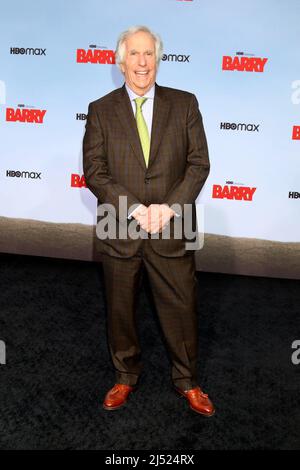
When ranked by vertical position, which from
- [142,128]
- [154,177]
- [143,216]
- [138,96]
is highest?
[138,96]

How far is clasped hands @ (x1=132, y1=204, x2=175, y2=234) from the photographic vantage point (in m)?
2.07

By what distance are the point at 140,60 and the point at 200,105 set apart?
2.03m

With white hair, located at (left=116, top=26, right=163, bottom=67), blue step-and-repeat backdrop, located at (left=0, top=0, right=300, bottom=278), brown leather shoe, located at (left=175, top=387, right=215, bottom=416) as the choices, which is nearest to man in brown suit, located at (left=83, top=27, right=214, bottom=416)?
white hair, located at (left=116, top=26, right=163, bottom=67)

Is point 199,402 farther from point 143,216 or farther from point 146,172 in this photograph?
point 146,172

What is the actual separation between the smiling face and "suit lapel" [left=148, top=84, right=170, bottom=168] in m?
0.09

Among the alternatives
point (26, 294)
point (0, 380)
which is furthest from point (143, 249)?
point (26, 294)

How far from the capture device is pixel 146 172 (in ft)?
6.95

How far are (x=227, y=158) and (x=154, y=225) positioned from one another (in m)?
2.13

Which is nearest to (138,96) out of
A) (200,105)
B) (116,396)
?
(116,396)

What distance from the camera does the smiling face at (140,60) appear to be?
200 centimetres

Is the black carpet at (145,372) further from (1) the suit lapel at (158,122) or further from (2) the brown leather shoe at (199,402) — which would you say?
(1) the suit lapel at (158,122)

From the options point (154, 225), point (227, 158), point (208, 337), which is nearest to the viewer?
point (154, 225)

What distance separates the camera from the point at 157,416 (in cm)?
237

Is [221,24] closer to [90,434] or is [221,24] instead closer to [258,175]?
[258,175]
